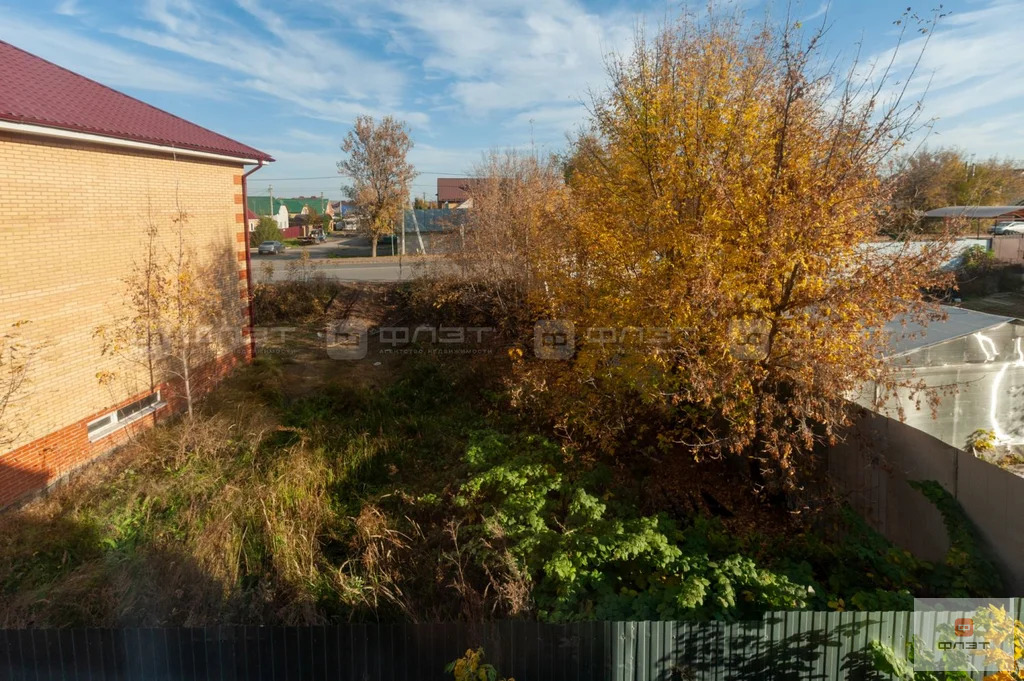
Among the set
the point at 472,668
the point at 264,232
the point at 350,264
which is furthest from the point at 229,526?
the point at 264,232

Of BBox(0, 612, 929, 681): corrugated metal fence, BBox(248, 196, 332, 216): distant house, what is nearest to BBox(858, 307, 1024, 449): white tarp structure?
BBox(0, 612, 929, 681): corrugated metal fence

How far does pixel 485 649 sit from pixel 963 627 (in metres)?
3.66

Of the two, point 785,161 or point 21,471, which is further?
point 21,471

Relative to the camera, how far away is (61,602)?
592 cm

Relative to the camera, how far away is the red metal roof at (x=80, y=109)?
25.1ft

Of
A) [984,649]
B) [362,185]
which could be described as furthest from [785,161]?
[362,185]

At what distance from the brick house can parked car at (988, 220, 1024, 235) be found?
135 ft

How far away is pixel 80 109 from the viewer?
8781 millimetres

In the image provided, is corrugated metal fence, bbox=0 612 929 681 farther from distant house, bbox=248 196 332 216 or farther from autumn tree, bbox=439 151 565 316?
distant house, bbox=248 196 332 216

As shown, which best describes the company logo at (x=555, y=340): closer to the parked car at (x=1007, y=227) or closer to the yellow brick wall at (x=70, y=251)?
the yellow brick wall at (x=70, y=251)

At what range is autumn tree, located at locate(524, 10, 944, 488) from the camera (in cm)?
629

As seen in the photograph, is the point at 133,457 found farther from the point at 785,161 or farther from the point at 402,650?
the point at 785,161

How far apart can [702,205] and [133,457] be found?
894 cm

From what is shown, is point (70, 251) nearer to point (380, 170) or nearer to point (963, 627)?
point (963, 627)
